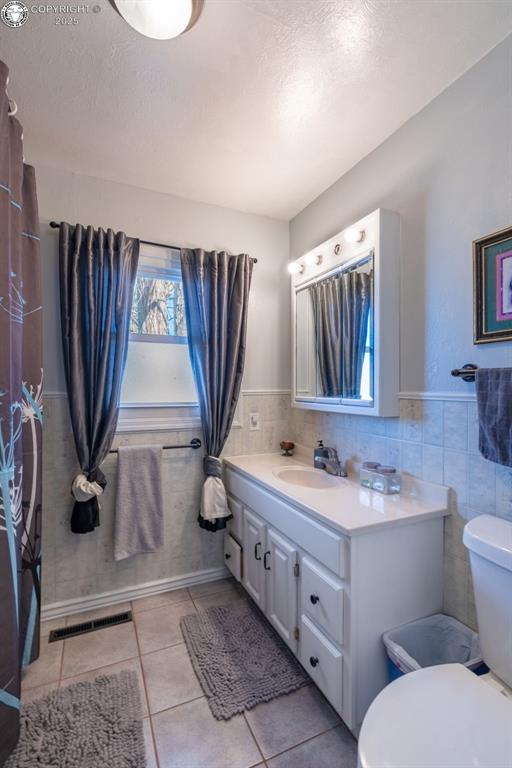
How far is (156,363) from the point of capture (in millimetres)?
2166

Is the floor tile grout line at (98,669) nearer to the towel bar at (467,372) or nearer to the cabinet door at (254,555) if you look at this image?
the cabinet door at (254,555)

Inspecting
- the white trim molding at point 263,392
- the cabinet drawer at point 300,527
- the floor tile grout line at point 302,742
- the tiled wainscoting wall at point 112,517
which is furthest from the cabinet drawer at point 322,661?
the white trim molding at point 263,392

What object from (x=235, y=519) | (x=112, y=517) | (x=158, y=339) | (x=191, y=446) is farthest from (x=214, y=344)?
(x=112, y=517)

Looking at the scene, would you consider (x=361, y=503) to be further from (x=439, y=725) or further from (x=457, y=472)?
(x=439, y=725)

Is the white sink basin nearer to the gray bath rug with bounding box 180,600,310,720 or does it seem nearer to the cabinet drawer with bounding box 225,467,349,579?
the cabinet drawer with bounding box 225,467,349,579

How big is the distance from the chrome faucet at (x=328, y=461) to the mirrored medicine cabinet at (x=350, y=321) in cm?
24

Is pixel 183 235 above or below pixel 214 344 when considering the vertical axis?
above

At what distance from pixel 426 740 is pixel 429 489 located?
0.82 metres

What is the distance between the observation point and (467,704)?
2.76 ft

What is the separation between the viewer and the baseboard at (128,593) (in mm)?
1897

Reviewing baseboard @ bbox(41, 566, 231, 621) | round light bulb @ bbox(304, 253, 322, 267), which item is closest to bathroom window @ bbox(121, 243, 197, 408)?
round light bulb @ bbox(304, 253, 322, 267)

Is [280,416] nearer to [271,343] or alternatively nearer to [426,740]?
[271,343]

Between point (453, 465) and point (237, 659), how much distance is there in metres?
1.32

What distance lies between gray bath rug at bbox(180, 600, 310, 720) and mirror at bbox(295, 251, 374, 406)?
1261mm
